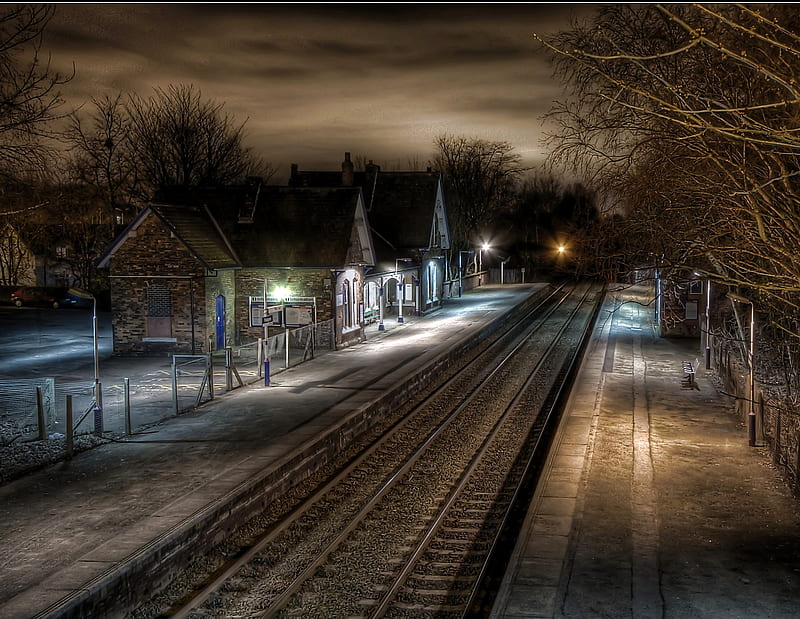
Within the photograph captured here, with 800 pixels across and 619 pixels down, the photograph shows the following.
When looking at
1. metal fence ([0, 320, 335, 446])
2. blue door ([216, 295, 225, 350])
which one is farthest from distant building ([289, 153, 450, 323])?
metal fence ([0, 320, 335, 446])

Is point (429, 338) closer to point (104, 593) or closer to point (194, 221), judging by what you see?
point (194, 221)

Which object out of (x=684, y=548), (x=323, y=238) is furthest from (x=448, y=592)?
(x=323, y=238)

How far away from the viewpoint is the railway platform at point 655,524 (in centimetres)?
897

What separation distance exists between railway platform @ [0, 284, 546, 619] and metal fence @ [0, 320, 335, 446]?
0.71 m

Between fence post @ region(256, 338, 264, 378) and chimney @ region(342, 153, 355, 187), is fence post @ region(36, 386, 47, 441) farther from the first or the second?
chimney @ region(342, 153, 355, 187)

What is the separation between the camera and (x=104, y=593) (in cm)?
881

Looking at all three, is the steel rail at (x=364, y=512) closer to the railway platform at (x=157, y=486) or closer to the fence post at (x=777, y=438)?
the railway platform at (x=157, y=486)

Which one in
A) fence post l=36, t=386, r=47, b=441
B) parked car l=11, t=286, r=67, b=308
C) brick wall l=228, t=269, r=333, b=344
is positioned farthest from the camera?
parked car l=11, t=286, r=67, b=308

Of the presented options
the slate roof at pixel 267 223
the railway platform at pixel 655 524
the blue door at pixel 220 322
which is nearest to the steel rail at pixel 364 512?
the railway platform at pixel 655 524

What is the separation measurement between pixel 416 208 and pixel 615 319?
43.0 ft

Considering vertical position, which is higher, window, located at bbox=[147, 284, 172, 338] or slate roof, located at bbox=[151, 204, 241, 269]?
slate roof, located at bbox=[151, 204, 241, 269]

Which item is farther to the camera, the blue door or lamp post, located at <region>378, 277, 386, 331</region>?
lamp post, located at <region>378, 277, 386, 331</region>

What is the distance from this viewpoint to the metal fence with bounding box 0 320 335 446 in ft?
56.2

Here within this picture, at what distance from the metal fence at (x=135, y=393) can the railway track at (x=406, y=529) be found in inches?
207
